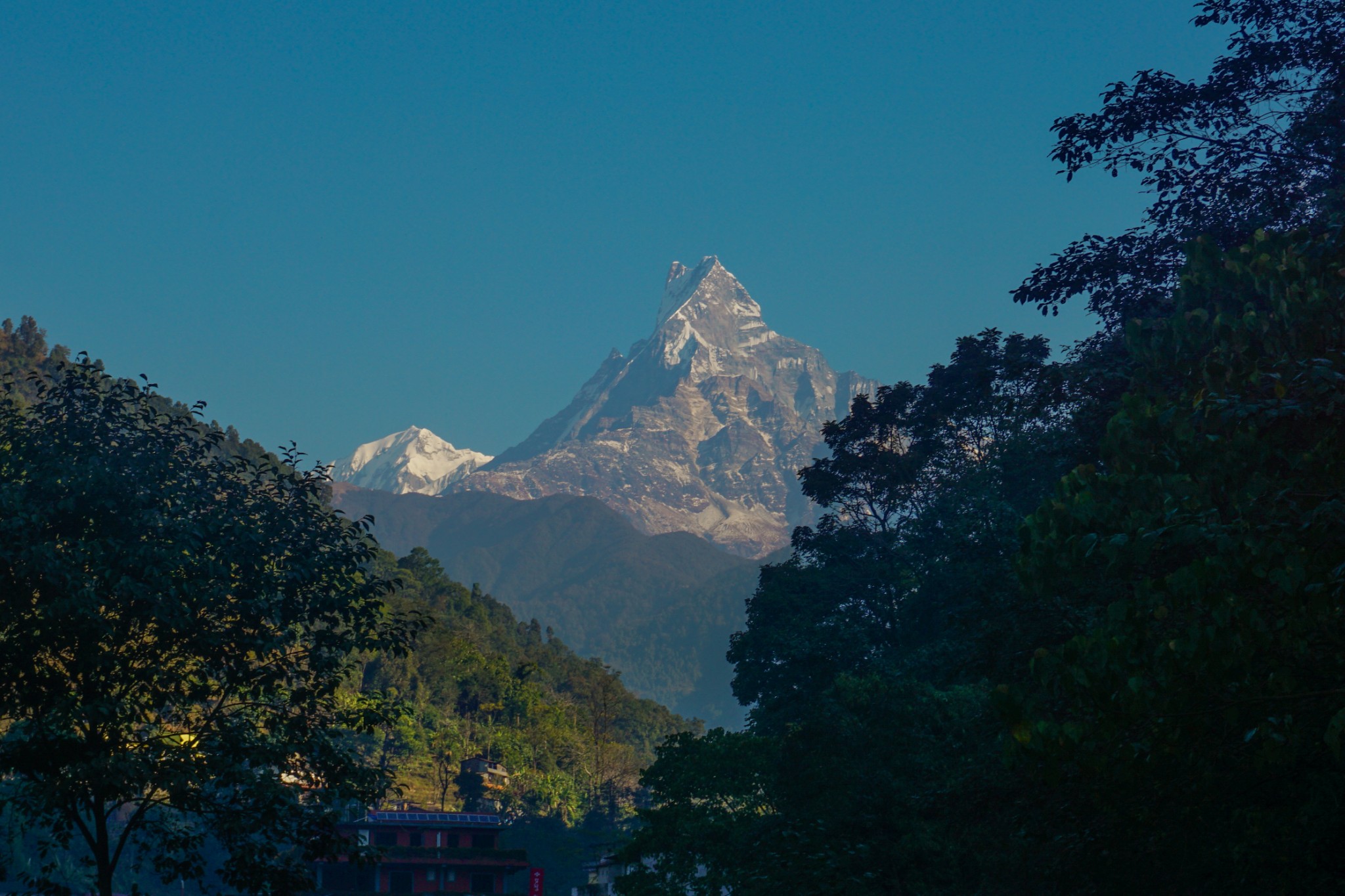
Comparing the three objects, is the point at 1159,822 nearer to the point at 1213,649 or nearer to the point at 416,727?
the point at 1213,649

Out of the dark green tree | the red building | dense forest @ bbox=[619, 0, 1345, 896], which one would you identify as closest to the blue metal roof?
the red building

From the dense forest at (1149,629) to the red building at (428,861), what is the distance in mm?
38553

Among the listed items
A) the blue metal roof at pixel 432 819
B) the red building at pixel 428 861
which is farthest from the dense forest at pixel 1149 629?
the blue metal roof at pixel 432 819

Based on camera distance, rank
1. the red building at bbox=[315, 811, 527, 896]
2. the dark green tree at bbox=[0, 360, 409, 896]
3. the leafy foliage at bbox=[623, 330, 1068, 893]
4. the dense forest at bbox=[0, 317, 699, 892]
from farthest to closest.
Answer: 1. the dense forest at bbox=[0, 317, 699, 892]
2. the red building at bbox=[315, 811, 527, 896]
3. the leafy foliage at bbox=[623, 330, 1068, 893]
4. the dark green tree at bbox=[0, 360, 409, 896]

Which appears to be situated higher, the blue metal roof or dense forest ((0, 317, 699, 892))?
dense forest ((0, 317, 699, 892))

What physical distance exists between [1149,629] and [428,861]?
7302 centimetres

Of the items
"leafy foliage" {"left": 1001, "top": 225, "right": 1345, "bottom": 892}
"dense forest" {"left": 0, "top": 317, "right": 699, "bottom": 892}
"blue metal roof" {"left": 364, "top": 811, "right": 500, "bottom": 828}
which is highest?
"dense forest" {"left": 0, "top": 317, "right": 699, "bottom": 892}

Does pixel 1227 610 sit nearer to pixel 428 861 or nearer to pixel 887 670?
pixel 887 670

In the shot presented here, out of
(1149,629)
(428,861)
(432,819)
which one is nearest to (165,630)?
(1149,629)

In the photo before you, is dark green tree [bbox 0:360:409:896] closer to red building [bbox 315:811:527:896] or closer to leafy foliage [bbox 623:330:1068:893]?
leafy foliage [bbox 623:330:1068:893]

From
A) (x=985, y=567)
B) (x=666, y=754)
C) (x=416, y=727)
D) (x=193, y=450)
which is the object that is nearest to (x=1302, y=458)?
(x=193, y=450)

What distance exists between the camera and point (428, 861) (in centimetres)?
7775

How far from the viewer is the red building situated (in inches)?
3061

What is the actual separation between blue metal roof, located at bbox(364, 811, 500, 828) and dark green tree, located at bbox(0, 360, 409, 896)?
63455 mm
